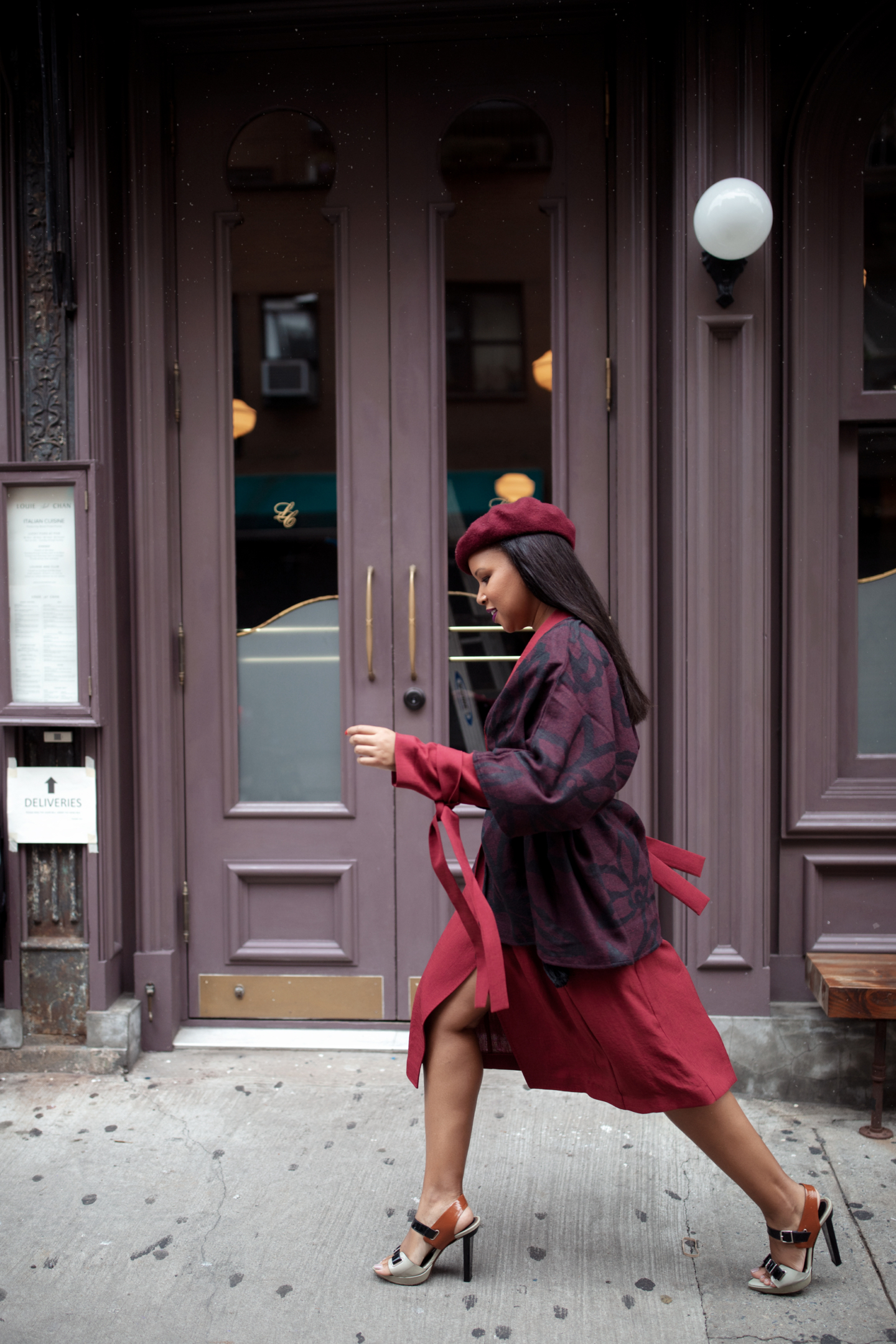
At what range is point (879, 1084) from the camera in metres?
3.20

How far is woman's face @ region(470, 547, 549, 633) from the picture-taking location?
2.29 m

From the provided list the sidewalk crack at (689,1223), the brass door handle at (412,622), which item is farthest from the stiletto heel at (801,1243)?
the brass door handle at (412,622)

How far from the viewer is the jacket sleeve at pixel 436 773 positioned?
2119 millimetres

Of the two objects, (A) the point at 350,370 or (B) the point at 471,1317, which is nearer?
(B) the point at 471,1317

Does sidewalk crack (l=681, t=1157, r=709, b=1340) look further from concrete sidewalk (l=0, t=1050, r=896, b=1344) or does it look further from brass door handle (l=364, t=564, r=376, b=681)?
brass door handle (l=364, t=564, r=376, b=681)

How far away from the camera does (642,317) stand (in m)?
3.55

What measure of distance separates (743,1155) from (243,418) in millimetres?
2920

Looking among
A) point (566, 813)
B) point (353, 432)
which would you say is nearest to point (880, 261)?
point (353, 432)

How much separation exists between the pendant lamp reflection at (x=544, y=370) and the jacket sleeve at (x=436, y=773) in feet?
6.60

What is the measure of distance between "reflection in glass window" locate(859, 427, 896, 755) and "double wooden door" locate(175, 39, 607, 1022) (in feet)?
2.99

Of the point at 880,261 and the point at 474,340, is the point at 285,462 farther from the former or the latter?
the point at 880,261

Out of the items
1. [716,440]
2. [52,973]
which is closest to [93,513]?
[52,973]

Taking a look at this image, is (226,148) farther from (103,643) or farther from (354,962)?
(354,962)

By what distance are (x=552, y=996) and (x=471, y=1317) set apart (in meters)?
0.77
